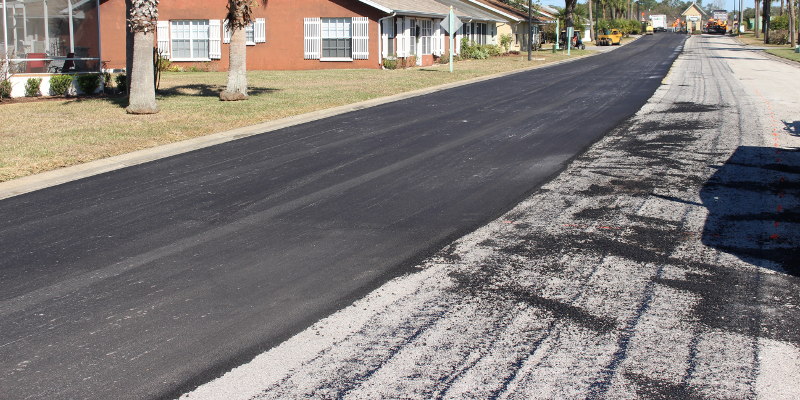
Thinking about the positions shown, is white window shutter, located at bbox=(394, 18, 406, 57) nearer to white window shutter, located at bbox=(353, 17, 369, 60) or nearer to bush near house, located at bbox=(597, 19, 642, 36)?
white window shutter, located at bbox=(353, 17, 369, 60)

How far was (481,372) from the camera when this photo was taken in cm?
468

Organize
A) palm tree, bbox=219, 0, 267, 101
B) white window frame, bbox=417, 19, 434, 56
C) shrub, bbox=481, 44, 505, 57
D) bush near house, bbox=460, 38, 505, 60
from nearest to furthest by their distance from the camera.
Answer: palm tree, bbox=219, 0, 267, 101 → white window frame, bbox=417, 19, 434, 56 → bush near house, bbox=460, 38, 505, 60 → shrub, bbox=481, 44, 505, 57

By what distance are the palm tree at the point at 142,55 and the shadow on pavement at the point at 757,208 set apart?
12815 millimetres

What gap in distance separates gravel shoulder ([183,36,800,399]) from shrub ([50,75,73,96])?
17.3m

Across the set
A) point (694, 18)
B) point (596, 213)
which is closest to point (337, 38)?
point (596, 213)

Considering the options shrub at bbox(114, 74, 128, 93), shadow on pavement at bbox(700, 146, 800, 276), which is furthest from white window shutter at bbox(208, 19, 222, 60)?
shadow on pavement at bbox(700, 146, 800, 276)

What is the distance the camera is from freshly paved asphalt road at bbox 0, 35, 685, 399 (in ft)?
16.6

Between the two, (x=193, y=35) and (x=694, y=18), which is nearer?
(x=193, y=35)

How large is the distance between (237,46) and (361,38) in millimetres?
16137

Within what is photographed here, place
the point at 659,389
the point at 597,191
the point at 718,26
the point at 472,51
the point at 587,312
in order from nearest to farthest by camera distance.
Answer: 1. the point at 659,389
2. the point at 587,312
3. the point at 597,191
4. the point at 472,51
5. the point at 718,26

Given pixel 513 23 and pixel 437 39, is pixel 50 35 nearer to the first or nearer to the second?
pixel 437 39

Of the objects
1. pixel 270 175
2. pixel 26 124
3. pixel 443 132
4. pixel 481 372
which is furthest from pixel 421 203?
pixel 26 124

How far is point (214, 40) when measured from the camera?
39.9 m

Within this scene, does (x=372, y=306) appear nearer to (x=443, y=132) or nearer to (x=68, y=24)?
(x=443, y=132)
